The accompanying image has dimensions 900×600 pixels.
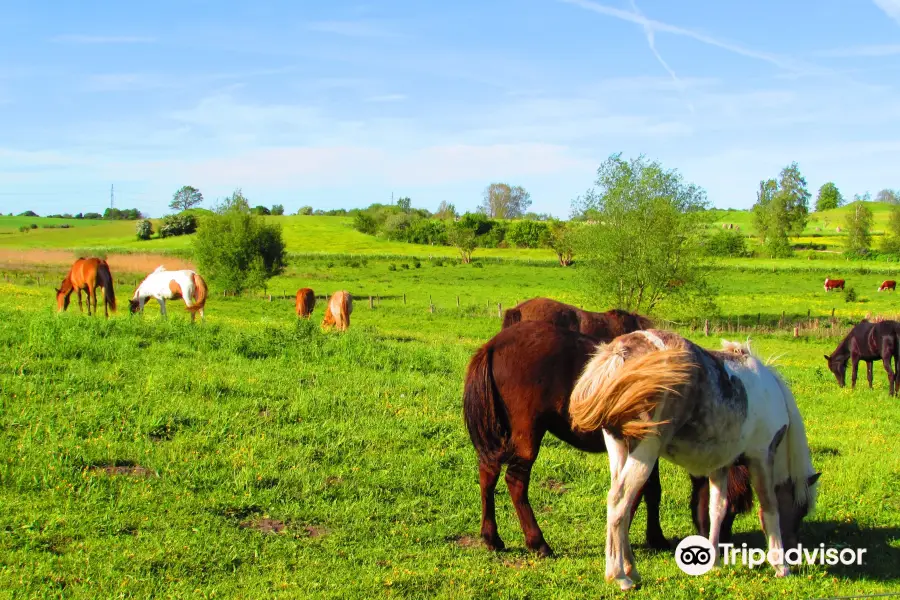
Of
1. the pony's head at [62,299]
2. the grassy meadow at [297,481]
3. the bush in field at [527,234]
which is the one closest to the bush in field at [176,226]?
the bush in field at [527,234]

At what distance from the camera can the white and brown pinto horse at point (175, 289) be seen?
1923cm

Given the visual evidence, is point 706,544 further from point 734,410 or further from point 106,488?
point 106,488

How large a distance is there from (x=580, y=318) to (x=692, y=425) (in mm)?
5408

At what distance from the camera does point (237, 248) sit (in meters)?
40.2

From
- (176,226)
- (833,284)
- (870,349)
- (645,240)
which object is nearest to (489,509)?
(870,349)

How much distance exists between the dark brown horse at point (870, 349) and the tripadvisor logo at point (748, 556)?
1134 cm

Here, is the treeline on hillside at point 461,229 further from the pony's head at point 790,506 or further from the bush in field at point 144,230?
the pony's head at point 790,506

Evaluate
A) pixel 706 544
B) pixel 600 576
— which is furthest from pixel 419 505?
pixel 706 544

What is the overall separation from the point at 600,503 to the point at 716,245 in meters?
32.2

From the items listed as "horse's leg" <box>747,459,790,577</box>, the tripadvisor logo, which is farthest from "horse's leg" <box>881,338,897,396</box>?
"horse's leg" <box>747,459,790,577</box>

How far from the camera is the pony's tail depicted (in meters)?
4.73

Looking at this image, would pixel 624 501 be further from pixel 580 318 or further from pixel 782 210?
pixel 782 210

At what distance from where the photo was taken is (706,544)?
555 centimetres

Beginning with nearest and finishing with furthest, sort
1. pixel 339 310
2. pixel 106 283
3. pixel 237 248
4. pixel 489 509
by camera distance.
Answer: pixel 489 509 < pixel 106 283 < pixel 339 310 < pixel 237 248
